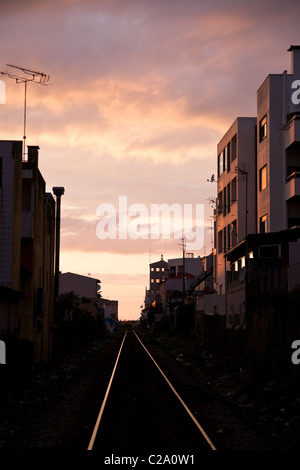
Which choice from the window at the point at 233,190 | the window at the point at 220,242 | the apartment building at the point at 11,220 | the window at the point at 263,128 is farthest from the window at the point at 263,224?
the apartment building at the point at 11,220

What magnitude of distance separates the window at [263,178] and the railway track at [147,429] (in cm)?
2217

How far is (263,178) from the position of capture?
44688 mm

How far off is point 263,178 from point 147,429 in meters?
31.9

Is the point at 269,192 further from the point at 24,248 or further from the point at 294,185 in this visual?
the point at 24,248

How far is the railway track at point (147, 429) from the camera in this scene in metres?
12.1

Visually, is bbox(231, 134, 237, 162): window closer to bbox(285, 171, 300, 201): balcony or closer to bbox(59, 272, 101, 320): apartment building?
bbox(285, 171, 300, 201): balcony

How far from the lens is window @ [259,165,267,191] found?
44.1m

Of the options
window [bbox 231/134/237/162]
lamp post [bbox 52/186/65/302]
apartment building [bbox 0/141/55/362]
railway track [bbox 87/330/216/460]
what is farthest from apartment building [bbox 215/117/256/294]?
railway track [bbox 87/330/216/460]

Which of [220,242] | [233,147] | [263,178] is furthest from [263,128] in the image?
[220,242]

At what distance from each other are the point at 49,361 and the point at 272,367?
20103mm

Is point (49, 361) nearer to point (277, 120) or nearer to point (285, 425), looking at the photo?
point (277, 120)

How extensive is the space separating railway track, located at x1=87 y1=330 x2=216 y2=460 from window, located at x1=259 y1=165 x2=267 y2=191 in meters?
22.2

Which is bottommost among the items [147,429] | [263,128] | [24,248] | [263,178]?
[147,429]

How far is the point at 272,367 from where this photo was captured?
938 inches
